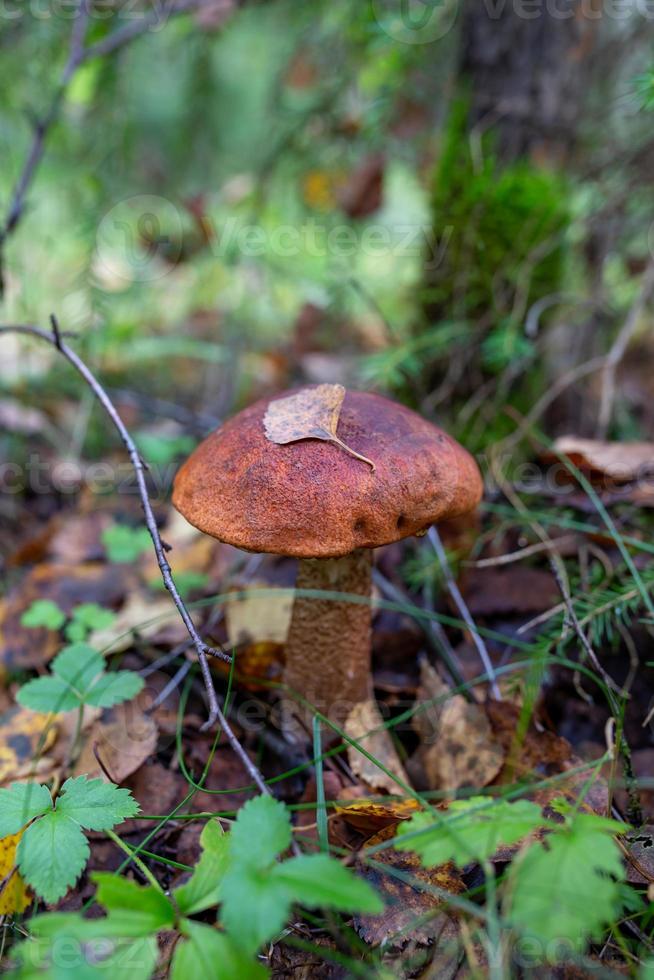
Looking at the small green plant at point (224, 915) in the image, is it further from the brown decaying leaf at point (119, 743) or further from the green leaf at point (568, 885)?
the brown decaying leaf at point (119, 743)

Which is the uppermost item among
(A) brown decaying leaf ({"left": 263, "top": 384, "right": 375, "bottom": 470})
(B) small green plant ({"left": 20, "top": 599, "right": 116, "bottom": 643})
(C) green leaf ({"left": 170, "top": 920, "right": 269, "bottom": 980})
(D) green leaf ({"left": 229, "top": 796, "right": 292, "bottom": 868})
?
(A) brown decaying leaf ({"left": 263, "top": 384, "right": 375, "bottom": 470})

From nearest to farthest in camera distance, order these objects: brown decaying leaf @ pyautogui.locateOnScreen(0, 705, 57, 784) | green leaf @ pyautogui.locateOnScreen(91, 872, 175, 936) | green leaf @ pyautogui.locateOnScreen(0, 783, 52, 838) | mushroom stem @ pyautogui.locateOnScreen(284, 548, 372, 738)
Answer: green leaf @ pyautogui.locateOnScreen(91, 872, 175, 936) < green leaf @ pyautogui.locateOnScreen(0, 783, 52, 838) < brown decaying leaf @ pyautogui.locateOnScreen(0, 705, 57, 784) < mushroom stem @ pyautogui.locateOnScreen(284, 548, 372, 738)

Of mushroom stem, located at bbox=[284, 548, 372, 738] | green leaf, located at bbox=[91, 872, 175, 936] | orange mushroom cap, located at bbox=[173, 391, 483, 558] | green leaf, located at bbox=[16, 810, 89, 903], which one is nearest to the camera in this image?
green leaf, located at bbox=[91, 872, 175, 936]

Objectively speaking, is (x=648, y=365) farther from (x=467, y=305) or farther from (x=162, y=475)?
(x=162, y=475)

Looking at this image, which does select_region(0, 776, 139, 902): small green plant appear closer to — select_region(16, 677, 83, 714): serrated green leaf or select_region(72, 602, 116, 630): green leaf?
select_region(16, 677, 83, 714): serrated green leaf

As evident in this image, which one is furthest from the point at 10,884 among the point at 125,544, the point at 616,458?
the point at 616,458

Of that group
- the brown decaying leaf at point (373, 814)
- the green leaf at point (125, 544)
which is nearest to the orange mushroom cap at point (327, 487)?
the brown decaying leaf at point (373, 814)

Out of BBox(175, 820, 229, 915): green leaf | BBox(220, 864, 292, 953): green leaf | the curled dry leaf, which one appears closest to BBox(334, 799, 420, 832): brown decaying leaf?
BBox(175, 820, 229, 915): green leaf
